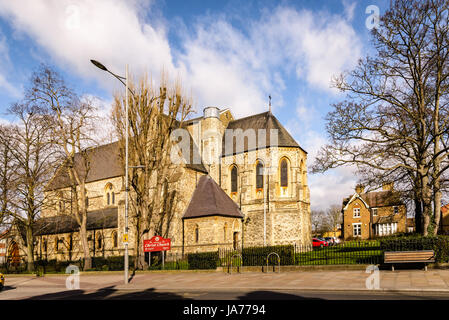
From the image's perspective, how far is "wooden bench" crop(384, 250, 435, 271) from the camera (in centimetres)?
1512

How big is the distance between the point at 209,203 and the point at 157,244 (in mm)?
9489

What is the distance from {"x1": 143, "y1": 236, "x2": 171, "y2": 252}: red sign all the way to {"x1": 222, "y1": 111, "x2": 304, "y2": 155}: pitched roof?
55.3ft

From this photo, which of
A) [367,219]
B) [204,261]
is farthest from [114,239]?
[367,219]

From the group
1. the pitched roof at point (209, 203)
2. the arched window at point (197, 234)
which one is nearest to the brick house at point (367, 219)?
the pitched roof at point (209, 203)

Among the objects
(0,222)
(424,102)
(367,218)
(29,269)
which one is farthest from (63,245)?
(367,218)

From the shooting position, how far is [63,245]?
40125 millimetres

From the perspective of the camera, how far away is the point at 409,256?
50.6 feet

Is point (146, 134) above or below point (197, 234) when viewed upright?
above

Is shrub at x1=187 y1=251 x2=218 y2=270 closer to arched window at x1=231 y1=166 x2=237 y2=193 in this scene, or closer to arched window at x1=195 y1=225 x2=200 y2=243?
arched window at x1=195 y1=225 x2=200 y2=243

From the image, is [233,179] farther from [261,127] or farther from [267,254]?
[267,254]

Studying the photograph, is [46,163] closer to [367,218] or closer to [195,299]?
[195,299]

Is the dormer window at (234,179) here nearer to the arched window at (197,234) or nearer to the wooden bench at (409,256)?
the arched window at (197,234)

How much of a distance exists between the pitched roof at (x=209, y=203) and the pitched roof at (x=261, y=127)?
5653mm

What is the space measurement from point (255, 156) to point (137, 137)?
15701 mm
